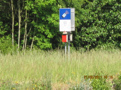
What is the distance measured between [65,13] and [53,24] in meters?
6.07

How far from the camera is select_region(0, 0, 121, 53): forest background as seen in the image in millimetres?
15492

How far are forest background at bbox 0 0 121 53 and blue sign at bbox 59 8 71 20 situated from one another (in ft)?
19.1

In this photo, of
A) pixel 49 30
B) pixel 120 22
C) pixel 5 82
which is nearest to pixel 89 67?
pixel 5 82

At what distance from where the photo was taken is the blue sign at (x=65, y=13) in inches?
358

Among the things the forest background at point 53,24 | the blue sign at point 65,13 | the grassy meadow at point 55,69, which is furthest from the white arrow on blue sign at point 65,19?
the forest background at point 53,24

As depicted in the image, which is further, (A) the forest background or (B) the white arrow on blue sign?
(A) the forest background

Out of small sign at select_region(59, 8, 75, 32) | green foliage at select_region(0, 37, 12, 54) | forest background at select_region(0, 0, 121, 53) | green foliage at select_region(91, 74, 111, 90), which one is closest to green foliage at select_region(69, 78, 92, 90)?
green foliage at select_region(91, 74, 111, 90)

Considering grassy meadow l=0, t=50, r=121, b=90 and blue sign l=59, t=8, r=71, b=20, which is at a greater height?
blue sign l=59, t=8, r=71, b=20

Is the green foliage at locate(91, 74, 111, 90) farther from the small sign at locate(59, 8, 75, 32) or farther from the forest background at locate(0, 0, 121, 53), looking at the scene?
the forest background at locate(0, 0, 121, 53)

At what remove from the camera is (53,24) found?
15148 millimetres

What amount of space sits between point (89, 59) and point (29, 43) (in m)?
9.06

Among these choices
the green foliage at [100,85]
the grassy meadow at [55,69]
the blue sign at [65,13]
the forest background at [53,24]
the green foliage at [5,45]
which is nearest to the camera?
the green foliage at [100,85]

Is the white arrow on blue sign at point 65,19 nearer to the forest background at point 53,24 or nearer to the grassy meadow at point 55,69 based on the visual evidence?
the grassy meadow at point 55,69

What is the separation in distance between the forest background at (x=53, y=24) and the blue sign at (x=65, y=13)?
581 cm
